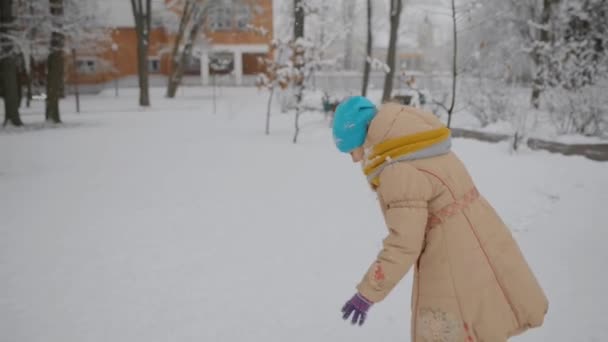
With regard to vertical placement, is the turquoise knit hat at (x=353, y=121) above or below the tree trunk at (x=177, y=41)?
below

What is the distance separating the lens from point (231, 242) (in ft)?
17.6

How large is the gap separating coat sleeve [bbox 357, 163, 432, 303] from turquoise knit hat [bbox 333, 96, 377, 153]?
0.77ft

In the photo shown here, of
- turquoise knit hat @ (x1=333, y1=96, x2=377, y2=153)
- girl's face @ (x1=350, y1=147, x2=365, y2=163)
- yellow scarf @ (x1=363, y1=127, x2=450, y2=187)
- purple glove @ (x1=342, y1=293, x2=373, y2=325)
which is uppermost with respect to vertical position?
turquoise knit hat @ (x1=333, y1=96, x2=377, y2=153)

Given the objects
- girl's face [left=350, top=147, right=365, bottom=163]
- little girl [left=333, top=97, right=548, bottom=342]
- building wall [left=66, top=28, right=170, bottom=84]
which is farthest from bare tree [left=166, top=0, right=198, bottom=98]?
little girl [left=333, top=97, right=548, bottom=342]

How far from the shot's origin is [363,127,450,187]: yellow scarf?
185 centimetres

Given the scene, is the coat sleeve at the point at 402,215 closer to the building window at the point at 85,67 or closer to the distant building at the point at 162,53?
the distant building at the point at 162,53

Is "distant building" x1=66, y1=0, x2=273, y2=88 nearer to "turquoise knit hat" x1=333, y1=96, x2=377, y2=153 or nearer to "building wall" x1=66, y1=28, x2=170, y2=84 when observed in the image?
"building wall" x1=66, y1=28, x2=170, y2=84

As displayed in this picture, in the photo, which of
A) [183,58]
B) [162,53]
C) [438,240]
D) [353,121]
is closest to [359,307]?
[438,240]

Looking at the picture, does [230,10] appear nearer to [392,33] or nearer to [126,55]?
[126,55]

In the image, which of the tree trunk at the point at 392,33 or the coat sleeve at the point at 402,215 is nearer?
the coat sleeve at the point at 402,215

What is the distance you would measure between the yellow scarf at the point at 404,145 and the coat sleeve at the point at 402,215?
0.05m

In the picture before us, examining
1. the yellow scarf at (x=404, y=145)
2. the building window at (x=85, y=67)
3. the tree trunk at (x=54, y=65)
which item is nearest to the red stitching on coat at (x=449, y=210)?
the yellow scarf at (x=404, y=145)

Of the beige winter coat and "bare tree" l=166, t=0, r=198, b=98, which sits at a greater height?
"bare tree" l=166, t=0, r=198, b=98

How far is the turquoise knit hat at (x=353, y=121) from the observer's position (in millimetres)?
1979
